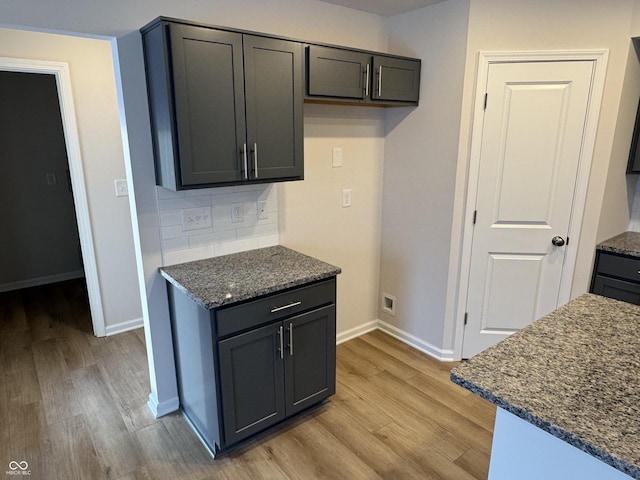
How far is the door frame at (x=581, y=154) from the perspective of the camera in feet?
7.65

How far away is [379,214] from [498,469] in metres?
2.20

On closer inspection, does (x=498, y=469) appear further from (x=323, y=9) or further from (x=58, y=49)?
(x=58, y=49)

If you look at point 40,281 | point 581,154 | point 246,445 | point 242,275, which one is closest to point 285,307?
point 242,275

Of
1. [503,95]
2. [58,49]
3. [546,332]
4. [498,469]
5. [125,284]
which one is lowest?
[125,284]

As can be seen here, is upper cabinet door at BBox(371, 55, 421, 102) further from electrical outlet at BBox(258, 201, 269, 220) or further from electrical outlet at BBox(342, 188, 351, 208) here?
electrical outlet at BBox(258, 201, 269, 220)

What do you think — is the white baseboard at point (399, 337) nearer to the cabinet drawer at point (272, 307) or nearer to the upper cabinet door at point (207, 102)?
the cabinet drawer at point (272, 307)

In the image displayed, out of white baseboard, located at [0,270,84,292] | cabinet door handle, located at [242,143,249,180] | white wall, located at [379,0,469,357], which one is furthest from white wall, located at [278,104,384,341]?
white baseboard, located at [0,270,84,292]

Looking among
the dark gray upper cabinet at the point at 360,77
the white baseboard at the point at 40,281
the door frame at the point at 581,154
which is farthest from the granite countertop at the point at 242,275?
the white baseboard at the point at 40,281

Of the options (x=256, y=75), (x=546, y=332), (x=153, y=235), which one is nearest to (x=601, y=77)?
(x=546, y=332)

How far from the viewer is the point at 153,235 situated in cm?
216

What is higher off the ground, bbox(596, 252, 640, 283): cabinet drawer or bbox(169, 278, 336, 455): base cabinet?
bbox(596, 252, 640, 283): cabinet drawer

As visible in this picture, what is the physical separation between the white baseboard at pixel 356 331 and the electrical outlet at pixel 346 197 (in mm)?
1028

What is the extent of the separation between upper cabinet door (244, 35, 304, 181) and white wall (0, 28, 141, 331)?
5.49ft

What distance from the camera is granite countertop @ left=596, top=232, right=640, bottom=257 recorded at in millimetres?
2455
